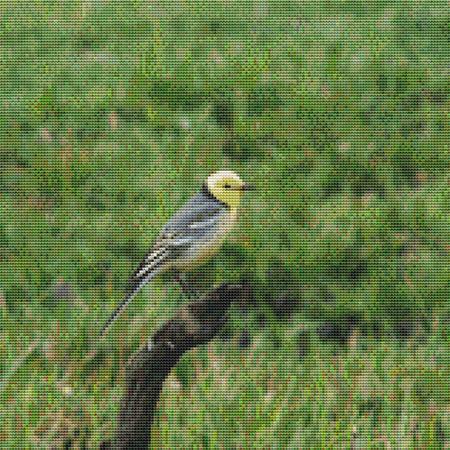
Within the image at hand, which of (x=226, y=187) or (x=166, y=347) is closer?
(x=166, y=347)

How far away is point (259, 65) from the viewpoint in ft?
24.2

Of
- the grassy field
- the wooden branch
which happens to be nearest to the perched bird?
the wooden branch

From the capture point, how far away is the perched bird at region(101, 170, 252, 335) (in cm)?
301

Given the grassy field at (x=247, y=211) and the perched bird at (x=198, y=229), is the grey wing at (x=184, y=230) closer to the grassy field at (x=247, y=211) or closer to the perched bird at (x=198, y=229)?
the perched bird at (x=198, y=229)

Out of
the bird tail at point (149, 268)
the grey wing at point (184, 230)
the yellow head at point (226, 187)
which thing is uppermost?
the yellow head at point (226, 187)

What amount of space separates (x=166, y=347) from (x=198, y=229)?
47 cm

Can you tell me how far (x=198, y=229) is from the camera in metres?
3.06

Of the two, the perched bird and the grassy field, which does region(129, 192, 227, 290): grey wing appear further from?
the grassy field

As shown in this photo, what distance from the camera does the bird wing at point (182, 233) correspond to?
9.99ft

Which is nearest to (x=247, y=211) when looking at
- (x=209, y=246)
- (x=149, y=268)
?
(x=149, y=268)

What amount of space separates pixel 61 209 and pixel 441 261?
2476 mm

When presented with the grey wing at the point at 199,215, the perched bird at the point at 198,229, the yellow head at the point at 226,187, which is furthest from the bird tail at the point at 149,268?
the yellow head at the point at 226,187

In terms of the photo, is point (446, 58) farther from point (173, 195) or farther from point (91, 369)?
point (91, 369)

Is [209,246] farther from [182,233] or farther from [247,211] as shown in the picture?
[247,211]
